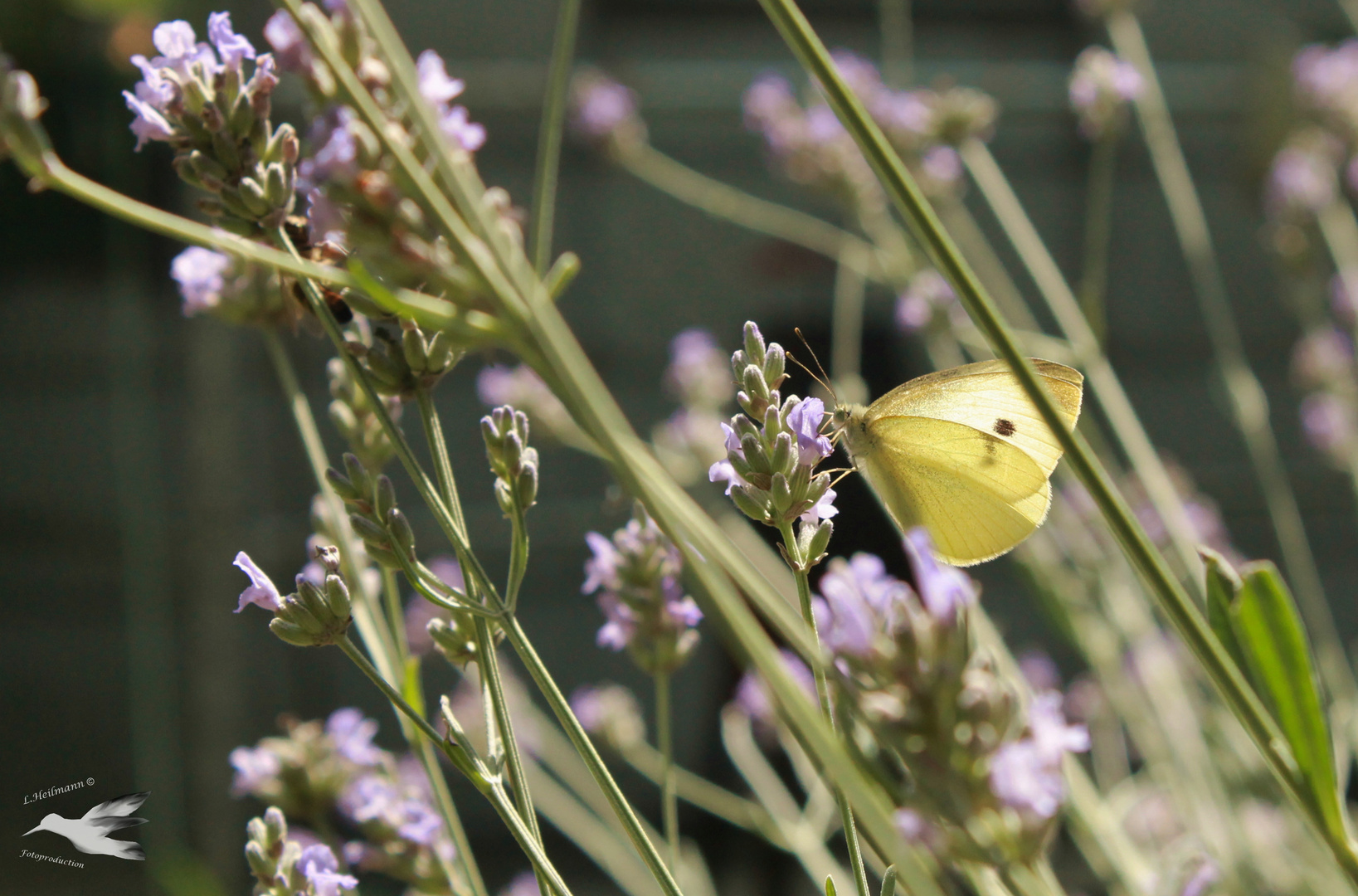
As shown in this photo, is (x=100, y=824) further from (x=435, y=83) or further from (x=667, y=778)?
(x=435, y=83)

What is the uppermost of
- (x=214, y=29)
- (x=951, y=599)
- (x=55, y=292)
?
(x=55, y=292)

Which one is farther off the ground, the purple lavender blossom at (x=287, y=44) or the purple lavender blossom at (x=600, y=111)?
the purple lavender blossom at (x=600, y=111)

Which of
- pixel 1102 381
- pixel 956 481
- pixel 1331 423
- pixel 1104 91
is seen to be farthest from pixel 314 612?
pixel 1331 423

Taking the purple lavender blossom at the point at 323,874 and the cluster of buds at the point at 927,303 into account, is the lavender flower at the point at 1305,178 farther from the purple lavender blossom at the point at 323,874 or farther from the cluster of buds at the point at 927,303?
the purple lavender blossom at the point at 323,874

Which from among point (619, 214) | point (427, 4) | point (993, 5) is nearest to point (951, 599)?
point (619, 214)

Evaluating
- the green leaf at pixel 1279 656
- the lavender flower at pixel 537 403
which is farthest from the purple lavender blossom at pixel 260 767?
the lavender flower at pixel 537 403

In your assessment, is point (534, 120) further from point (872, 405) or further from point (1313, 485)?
point (1313, 485)
